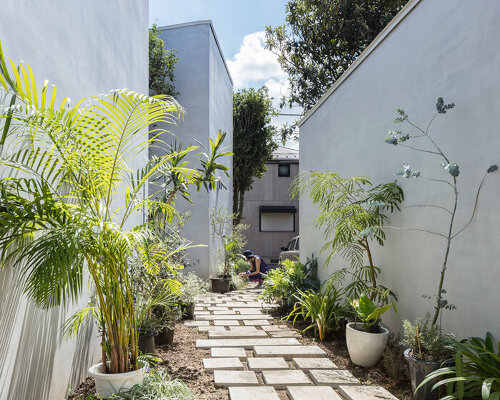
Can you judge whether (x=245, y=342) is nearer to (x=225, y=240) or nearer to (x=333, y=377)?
(x=333, y=377)

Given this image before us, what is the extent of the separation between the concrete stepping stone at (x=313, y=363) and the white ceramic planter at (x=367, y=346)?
26 centimetres

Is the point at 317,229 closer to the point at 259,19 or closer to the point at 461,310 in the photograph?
the point at 461,310

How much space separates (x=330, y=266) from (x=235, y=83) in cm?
1065

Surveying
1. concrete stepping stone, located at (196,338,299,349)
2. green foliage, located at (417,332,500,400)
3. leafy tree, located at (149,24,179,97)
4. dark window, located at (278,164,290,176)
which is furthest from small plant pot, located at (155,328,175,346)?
dark window, located at (278,164,290,176)

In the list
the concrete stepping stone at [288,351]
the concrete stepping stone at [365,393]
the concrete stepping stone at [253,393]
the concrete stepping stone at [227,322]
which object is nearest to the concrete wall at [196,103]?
the concrete stepping stone at [227,322]

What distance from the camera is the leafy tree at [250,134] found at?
1570 cm

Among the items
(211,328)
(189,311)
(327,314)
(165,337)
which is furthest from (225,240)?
(165,337)

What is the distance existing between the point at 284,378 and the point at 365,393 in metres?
0.73

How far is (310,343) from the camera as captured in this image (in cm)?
488

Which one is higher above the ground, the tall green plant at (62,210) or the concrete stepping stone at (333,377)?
the tall green plant at (62,210)

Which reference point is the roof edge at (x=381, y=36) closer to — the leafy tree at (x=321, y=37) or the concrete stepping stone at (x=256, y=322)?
the concrete stepping stone at (x=256, y=322)

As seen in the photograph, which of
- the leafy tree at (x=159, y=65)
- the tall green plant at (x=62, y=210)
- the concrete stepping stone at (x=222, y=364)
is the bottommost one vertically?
the concrete stepping stone at (x=222, y=364)

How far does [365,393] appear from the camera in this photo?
3.31 metres

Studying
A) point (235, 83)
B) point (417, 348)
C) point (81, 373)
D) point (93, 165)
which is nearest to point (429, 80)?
point (417, 348)
